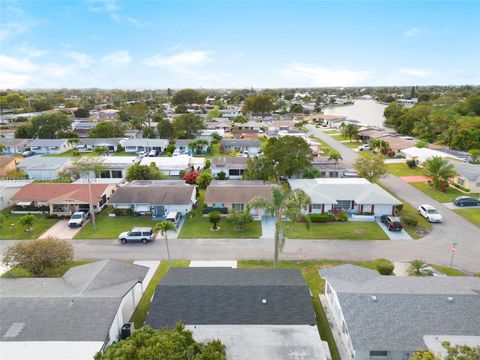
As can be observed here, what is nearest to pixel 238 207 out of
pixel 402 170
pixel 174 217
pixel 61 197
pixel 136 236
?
pixel 174 217

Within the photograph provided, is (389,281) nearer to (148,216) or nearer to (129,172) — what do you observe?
(148,216)

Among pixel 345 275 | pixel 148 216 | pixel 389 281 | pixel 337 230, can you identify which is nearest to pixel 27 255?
pixel 148 216

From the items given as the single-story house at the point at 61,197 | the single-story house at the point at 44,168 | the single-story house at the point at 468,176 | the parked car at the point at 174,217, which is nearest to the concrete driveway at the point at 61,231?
the single-story house at the point at 61,197

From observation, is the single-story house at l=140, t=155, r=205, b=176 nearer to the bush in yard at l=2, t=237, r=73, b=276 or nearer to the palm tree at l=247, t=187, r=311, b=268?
the bush in yard at l=2, t=237, r=73, b=276

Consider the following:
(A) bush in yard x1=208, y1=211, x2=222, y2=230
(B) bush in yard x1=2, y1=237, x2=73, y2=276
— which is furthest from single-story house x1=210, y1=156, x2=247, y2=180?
(B) bush in yard x1=2, y1=237, x2=73, y2=276

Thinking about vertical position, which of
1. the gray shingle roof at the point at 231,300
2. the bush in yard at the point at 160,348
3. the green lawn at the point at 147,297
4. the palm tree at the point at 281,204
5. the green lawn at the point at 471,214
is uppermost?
the palm tree at the point at 281,204

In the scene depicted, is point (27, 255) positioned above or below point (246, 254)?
above

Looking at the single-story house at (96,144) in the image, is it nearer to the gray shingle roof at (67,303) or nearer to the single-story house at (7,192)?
the single-story house at (7,192)
